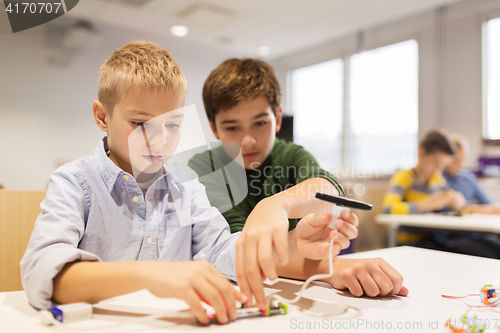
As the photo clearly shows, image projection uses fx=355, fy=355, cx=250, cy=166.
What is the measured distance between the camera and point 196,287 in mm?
402

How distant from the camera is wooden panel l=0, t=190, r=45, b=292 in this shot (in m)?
0.73

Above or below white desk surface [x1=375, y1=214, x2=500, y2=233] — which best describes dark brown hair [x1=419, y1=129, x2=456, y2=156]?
above

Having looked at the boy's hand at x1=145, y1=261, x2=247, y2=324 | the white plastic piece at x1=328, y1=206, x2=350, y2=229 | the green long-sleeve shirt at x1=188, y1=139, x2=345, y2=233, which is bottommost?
the boy's hand at x1=145, y1=261, x2=247, y2=324

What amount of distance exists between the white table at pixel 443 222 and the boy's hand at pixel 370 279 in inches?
63.8

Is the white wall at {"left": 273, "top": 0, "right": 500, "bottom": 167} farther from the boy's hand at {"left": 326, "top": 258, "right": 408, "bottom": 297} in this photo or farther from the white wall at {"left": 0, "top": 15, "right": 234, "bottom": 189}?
the boy's hand at {"left": 326, "top": 258, "right": 408, "bottom": 297}

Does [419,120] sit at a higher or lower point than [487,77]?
lower

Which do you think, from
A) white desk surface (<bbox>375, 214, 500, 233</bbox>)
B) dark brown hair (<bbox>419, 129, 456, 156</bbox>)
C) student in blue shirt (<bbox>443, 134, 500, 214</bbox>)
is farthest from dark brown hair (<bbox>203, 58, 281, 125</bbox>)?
student in blue shirt (<bbox>443, 134, 500, 214</bbox>)

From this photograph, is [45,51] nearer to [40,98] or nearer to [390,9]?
[40,98]

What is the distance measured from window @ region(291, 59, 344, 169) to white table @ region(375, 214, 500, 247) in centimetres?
102

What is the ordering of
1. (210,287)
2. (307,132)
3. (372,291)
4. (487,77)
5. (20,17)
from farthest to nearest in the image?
(307,132), (487,77), (20,17), (372,291), (210,287)

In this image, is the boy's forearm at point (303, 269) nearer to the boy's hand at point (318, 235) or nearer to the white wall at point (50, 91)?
the boy's hand at point (318, 235)

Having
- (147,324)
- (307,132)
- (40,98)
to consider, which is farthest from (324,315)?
(307,132)

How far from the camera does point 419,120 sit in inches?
138

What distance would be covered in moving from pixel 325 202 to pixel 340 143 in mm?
3559
